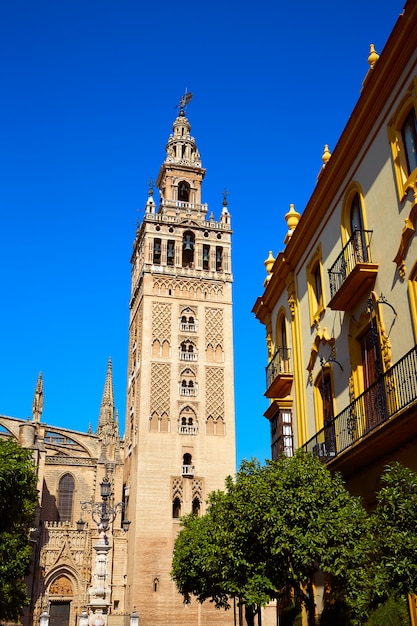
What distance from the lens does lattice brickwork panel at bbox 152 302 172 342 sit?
4916cm

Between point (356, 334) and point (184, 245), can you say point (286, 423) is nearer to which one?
point (356, 334)

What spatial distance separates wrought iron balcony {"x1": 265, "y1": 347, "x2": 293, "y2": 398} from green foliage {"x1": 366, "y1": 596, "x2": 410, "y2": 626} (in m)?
9.02

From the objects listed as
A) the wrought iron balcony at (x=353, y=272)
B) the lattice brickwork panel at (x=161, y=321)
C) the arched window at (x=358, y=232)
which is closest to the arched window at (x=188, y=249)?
the lattice brickwork panel at (x=161, y=321)

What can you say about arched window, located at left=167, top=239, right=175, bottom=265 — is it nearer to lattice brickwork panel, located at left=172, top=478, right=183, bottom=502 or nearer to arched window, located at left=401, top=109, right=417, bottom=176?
lattice brickwork panel, located at left=172, top=478, right=183, bottom=502

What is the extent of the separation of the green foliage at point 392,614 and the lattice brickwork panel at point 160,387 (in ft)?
122

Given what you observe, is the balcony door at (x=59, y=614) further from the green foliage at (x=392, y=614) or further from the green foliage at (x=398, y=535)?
the green foliage at (x=398, y=535)

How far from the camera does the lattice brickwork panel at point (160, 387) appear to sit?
4700 centimetres

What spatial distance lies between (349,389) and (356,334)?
1.18 metres

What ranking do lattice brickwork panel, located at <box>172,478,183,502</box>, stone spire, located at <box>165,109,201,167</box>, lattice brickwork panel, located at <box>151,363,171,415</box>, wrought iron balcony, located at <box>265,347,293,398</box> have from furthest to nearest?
stone spire, located at <box>165,109,201,167</box>, lattice brickwork panel, located at <box>151,363,171,415</box>, lattice brickwork panel, located at <box>172,478,183,502</box>, wrought iron balcony, located at <box>265,347,293,398</box>

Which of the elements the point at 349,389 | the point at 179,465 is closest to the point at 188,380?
the point at 179,465

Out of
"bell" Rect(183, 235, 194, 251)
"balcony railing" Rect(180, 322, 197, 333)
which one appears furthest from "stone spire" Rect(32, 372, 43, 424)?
"bell" Rect(183, 235, 194, 251)

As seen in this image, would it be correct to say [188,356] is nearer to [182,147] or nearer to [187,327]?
[187,327]

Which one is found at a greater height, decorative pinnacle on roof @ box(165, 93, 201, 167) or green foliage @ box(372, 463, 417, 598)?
decorative pinnacle on roof @ box(165, 93, 201, 167)

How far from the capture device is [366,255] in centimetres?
1357
